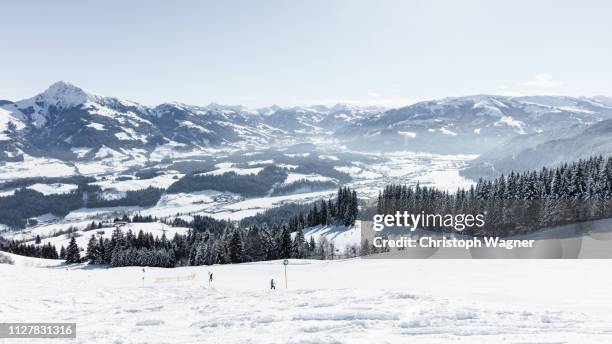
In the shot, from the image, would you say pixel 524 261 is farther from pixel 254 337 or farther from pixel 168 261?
pixel 168 261

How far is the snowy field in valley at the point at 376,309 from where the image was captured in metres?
A: 18.7

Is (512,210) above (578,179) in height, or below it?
below

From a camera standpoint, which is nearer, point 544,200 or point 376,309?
point 376,309

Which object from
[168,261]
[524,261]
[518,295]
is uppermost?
[518,295]

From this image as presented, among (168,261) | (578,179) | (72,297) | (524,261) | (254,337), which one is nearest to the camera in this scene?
(254,337)

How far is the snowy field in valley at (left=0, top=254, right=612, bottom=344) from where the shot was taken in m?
18.7

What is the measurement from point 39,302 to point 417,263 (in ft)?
149

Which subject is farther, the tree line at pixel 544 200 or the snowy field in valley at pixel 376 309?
the tree line at pixel 544 200

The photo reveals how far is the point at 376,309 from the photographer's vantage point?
23.5 m

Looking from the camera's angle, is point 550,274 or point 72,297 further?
point 550,274

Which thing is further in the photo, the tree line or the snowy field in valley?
the tree line

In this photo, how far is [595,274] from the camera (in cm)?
3944

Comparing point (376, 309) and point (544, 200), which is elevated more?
point (376, 309)

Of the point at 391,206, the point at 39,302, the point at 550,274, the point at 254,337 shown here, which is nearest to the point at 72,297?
the point at 39,302
